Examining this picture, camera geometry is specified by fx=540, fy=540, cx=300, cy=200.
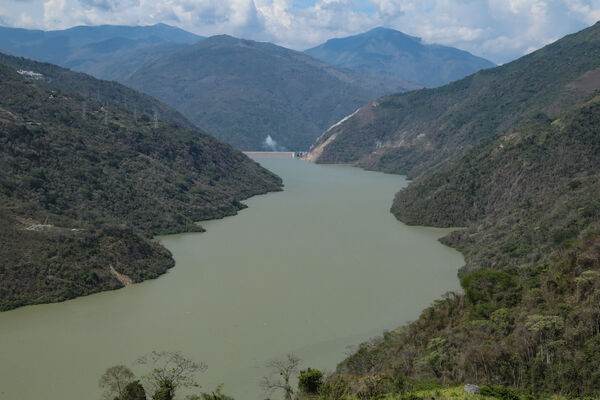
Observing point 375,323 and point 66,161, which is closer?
point 375,323

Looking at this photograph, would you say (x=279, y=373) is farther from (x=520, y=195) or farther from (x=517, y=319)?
(x=520, y=195)

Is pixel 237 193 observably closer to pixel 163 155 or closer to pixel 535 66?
pixel 163 155

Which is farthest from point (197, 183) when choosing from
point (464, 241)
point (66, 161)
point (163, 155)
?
point (464, 241)

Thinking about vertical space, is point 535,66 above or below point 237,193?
above

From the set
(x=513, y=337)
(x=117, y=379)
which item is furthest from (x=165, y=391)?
(x=513, y=337)

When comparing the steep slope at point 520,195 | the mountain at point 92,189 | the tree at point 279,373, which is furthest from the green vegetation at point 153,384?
the steep slope at point 520,195

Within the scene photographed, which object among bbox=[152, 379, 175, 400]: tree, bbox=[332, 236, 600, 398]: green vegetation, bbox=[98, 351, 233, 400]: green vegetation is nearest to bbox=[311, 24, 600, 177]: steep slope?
bbox=[332, 236, 600, 398]: green vegetation

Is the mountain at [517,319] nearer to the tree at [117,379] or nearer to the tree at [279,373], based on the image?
the tree at [279,373]
